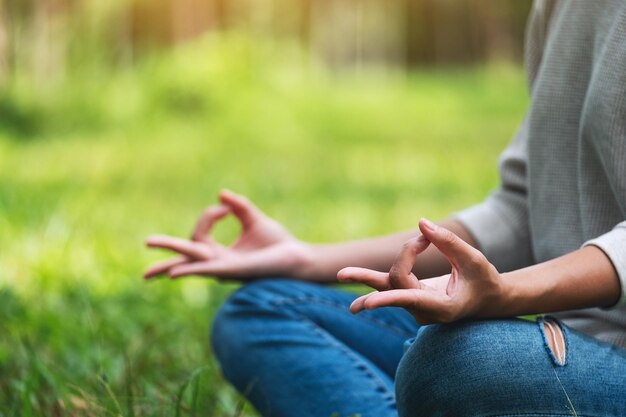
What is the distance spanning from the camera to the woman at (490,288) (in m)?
1.01

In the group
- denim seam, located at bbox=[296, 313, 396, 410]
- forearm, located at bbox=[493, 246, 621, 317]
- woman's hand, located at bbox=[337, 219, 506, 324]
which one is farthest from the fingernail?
denim seam, located at bbox=[296, 313, 396, 410]

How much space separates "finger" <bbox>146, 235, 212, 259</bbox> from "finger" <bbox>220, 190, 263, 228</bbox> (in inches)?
3.5

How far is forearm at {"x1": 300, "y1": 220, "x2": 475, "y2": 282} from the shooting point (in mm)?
1496

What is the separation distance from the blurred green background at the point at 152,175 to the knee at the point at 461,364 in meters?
0.42

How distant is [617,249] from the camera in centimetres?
104

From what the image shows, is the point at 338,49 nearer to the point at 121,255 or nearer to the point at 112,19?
the point at 112,19

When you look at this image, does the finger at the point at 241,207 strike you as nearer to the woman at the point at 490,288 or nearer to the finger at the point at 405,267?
the woman at the point at 490,288

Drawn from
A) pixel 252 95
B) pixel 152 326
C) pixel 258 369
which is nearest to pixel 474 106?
pixel 252 95

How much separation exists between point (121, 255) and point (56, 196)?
0.69 metres

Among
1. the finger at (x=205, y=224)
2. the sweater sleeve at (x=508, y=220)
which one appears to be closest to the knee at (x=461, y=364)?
the sweater sleeve at (x=508, y=220)

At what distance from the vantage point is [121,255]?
298 centimetres

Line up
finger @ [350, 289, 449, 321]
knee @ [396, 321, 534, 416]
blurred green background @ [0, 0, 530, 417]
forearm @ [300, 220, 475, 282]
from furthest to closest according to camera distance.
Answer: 1. blurred green background @ [0, 0, 530, 417]
2. forearm @ [300, 220, 475, 282]
3. knee @ [396, 321, 534, 416]
4. finger @ [350, 289, 449, 321]

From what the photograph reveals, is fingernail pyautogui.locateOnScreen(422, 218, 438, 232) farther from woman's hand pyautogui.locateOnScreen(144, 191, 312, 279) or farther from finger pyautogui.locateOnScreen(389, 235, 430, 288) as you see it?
woman's hand pyautogui.locateOnScreen(144, 191, 312, 279)

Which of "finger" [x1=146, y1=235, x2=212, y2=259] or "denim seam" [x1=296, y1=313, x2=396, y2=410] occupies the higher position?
"finger" [x1=146, y1=235, x2=212, y2=259]
